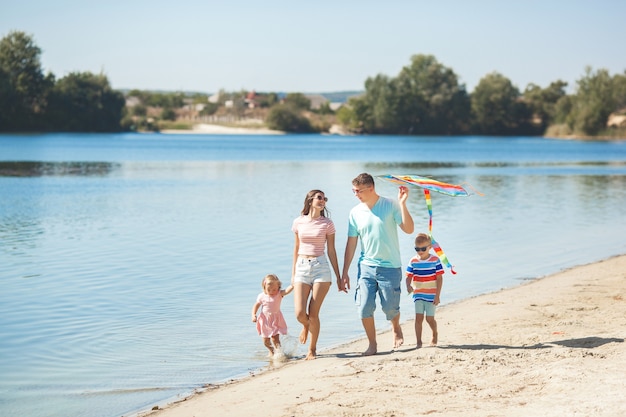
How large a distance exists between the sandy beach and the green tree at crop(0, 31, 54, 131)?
114421mm

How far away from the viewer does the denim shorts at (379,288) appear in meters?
8.18

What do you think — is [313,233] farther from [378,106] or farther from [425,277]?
[378,106]

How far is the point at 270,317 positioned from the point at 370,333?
124 centimetres

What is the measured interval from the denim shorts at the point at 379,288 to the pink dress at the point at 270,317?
1081 mm

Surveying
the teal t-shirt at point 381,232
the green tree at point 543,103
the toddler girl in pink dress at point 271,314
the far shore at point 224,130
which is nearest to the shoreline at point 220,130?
the far shore at point 224,130

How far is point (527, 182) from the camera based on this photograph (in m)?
40.8

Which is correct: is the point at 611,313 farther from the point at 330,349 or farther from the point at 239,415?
the point at 239,415

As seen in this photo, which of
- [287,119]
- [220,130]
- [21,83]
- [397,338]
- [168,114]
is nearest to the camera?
[397,338]

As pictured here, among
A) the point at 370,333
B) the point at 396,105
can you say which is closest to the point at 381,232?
the point at 370,333

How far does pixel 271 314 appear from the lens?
29.7 feet

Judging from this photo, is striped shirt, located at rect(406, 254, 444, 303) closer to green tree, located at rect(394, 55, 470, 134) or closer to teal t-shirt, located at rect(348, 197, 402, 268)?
teal t-shirt, located at rect(348, 197, 402, 268)

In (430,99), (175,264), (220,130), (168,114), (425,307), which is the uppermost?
(430,99)

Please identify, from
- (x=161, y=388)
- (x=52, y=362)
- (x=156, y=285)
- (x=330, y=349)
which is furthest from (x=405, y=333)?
(x=156, y=285)

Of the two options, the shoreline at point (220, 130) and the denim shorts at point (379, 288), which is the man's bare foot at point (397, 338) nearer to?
the denim shorts at point (379, 288)
